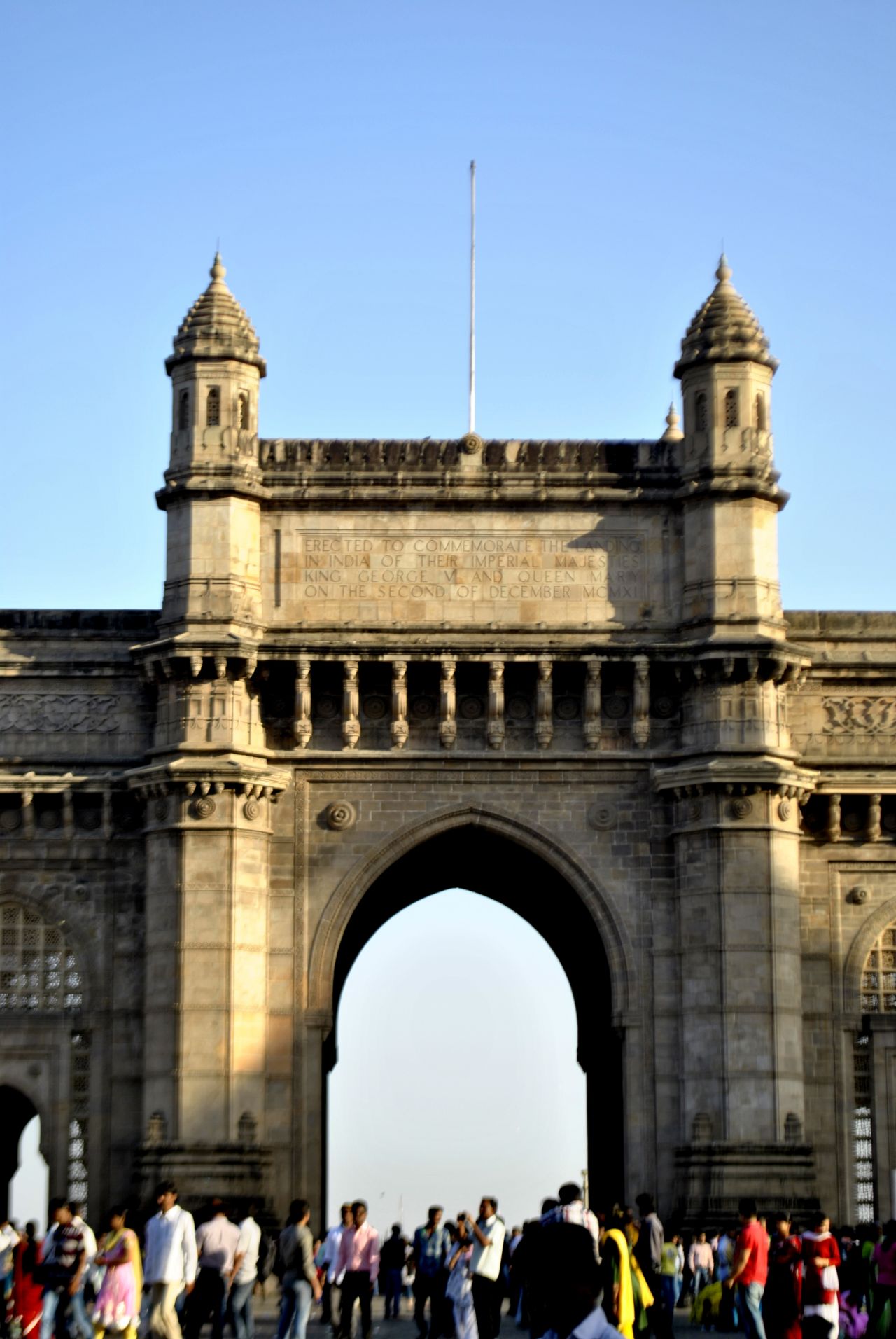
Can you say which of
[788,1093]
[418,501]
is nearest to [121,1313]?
[788,1093]

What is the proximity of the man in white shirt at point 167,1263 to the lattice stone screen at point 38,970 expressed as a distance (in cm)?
1457

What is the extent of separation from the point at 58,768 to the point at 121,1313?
1648cm

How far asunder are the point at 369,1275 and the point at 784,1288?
5814mm

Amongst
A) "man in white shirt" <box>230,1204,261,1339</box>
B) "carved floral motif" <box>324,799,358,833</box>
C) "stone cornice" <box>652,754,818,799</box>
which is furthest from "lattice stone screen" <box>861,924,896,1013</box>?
"man in white shirt" <box>230,1204,261,1339</box>

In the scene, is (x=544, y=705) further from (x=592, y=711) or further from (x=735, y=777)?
(x=735, y=777)

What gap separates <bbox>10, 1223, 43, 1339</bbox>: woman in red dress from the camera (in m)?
24.8

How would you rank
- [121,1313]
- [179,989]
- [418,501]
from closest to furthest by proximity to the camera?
[121,1313], [179,989], [418,501]

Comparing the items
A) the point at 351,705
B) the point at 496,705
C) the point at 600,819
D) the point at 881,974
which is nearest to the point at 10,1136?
the point at 351,705

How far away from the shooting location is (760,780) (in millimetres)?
36906

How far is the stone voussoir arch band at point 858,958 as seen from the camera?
3838 cm

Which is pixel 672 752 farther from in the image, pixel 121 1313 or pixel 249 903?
pixel 121 1313

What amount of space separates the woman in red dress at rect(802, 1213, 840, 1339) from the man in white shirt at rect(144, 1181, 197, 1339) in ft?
19.0

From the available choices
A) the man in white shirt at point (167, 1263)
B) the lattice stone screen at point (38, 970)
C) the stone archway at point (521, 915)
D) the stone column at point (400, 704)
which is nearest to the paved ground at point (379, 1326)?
the stone archway at point (521, 915)

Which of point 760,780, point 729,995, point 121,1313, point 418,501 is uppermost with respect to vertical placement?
point 418,501
